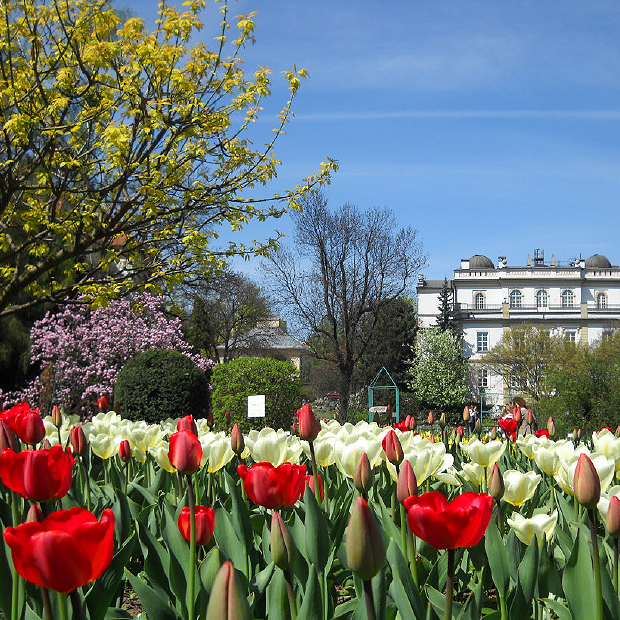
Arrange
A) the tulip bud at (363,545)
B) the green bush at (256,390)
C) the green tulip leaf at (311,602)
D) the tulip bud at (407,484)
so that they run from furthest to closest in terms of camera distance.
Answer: the green bush at (256,390) < the tulip bud at (407,484) < the green tulip leaf at (311,602) < the tulip bud at (363,545)

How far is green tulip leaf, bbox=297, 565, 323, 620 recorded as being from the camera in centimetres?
147

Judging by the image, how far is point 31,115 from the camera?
6605 mm

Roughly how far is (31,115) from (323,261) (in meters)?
21.6

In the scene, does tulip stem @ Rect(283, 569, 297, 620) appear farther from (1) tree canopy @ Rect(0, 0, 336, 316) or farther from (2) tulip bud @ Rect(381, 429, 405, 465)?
(1) tree canopy @ Rect(0, 0, 336, 316)

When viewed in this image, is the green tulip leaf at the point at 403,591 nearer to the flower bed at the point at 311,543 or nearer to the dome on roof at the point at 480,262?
the flower bed at the point at 311,543

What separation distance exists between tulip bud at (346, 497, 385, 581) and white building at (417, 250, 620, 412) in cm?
6311

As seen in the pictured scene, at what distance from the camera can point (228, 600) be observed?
960 mm

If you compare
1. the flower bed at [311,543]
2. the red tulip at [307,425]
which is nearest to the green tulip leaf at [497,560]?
the flower bed at [311,543]

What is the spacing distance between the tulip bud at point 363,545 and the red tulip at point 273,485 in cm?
62

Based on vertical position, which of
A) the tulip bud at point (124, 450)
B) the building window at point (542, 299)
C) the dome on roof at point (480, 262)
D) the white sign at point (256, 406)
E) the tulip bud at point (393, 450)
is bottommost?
the white sign at point (256, 406)

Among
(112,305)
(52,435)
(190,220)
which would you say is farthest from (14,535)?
(112,305)

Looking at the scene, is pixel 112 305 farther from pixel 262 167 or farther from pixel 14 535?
pixel 14 535

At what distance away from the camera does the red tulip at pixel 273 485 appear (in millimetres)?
1801

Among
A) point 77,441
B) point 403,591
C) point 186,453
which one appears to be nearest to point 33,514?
point 186,453
